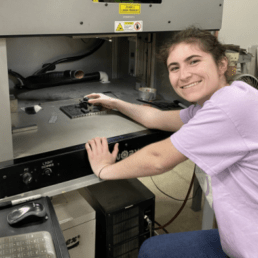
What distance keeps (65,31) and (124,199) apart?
2.68 feet

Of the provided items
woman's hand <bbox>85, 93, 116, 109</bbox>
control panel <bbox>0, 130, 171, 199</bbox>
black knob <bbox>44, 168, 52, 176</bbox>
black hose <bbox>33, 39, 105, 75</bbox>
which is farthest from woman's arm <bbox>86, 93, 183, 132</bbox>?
black knob <bbox>44, 168, 52, 176</bbox>

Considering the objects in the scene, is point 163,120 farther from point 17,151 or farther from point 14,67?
point 14,67

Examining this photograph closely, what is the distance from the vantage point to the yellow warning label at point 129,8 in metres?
1.11

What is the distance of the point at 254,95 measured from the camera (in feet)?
2.95

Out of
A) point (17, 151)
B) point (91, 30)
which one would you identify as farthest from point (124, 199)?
point (91, 30)

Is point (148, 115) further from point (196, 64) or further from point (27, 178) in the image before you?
point (27, 178)

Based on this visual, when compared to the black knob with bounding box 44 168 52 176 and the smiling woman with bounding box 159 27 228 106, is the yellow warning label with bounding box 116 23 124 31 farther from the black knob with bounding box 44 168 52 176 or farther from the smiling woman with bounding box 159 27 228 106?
the black knob with bounding box 44 168 52 176

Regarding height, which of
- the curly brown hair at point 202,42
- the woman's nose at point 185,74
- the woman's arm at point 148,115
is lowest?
the woman's arm at point 148,115

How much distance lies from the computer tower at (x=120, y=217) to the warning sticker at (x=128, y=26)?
2.50 feet

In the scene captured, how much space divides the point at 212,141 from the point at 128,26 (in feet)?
1.73

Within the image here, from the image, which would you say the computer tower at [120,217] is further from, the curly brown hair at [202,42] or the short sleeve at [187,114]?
the curly brown hair at [202,42]

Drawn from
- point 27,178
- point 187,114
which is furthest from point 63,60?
point 27,178

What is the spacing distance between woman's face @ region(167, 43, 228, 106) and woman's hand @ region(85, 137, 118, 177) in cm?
34

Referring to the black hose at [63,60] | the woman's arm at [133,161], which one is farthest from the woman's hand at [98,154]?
the black hose at [63,60]
